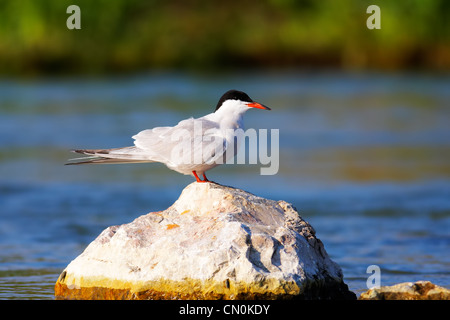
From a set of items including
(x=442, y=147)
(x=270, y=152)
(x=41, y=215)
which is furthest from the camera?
(x=442, y=147)

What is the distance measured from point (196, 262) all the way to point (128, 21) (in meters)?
35.3

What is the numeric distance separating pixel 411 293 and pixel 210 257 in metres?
1.33

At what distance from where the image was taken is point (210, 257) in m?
5.53

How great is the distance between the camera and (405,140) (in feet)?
57.9

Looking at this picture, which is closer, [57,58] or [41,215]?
[41,215]

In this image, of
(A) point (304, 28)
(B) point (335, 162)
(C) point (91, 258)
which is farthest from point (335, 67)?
(C) point (91, 258)

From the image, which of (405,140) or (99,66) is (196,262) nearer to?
(405,140)

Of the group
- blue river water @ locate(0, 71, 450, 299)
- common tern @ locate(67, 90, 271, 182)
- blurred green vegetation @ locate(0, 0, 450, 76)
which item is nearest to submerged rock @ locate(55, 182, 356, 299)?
common tern @ locate(67, 90, 271, 182)

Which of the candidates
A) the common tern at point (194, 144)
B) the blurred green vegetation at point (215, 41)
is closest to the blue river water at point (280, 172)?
the common tern at point (194, 144)

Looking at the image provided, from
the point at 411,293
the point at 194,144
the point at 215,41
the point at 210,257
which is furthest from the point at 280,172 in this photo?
the point at 215,41

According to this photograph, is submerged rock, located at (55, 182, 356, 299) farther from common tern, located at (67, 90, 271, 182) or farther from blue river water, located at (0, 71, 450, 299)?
blue river water, located at (0, 71, 450, 299)

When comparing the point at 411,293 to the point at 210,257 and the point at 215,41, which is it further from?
the point at 215,41

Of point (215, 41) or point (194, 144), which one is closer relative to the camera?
point (194, 144)

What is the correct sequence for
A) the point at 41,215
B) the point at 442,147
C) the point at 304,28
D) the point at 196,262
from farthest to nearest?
the point at 304,28 → the point at 442,147 → the point at 41,215 → the point at 196,262
